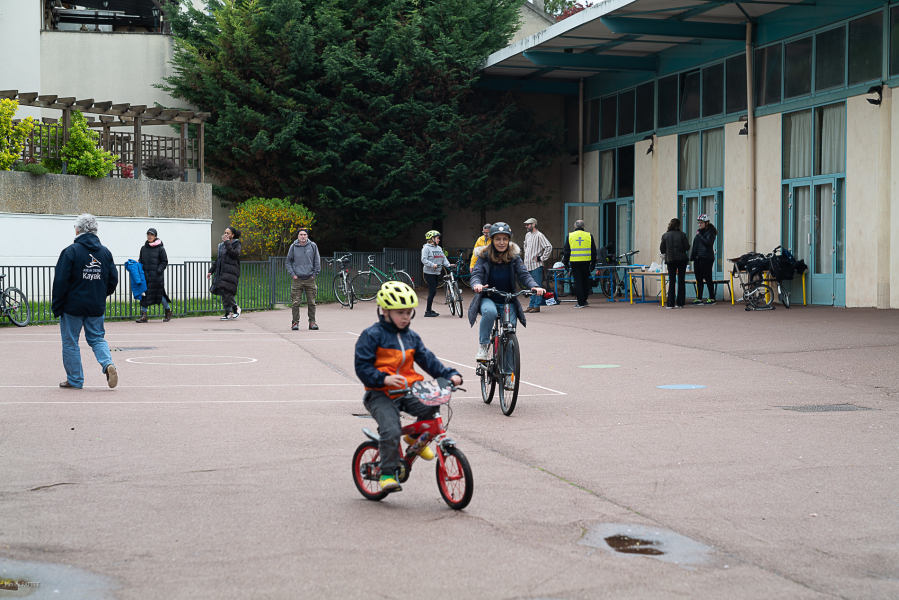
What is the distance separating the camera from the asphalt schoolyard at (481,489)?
4312 millimetres

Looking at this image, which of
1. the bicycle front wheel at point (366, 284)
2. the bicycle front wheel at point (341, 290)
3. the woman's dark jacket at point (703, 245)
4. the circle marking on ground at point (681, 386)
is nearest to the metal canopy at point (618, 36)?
the woman's dark jacket at point (703, 245)

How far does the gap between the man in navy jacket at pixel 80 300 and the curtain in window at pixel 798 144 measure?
16.7 meters

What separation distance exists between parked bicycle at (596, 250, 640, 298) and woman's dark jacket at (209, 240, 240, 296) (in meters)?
11.0

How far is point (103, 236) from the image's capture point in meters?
24.2

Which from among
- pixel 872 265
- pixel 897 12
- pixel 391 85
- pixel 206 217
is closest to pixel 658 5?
pixel 897 12

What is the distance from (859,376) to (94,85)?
2872cm

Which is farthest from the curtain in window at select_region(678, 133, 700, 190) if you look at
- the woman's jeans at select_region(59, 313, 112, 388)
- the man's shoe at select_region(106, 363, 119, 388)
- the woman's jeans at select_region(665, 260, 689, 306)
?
the man's shoe at select_region(106, 363, 119, 388)

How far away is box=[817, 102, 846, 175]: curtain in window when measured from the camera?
68.2 ft

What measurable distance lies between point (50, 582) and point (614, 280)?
23999 millimetres

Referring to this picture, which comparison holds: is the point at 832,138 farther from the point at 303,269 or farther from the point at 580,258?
the point at 303,269

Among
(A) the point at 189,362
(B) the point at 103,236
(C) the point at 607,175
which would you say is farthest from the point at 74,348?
(C) the point at 607,175

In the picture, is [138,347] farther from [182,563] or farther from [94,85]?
[94,85]

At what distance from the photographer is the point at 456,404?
31.3 ft

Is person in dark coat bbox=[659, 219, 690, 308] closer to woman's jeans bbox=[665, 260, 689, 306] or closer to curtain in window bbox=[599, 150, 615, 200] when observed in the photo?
woman's jeans bbox=[665, 260, 689, 306]
